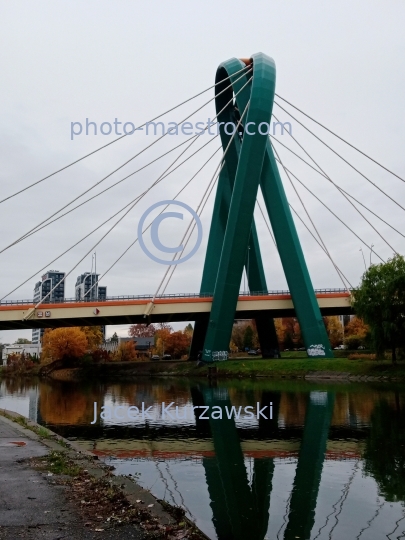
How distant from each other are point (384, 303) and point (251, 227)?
442 inches

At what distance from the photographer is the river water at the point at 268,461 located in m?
6.74

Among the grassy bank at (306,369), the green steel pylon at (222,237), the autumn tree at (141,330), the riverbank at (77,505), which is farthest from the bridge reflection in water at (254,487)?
the autumn tree at (141,330)

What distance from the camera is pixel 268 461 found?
395 inches

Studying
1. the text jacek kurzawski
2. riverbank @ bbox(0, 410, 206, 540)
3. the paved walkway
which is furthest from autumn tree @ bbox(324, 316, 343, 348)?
the paved walkway

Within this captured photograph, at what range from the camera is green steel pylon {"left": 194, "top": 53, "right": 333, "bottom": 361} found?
122 ft

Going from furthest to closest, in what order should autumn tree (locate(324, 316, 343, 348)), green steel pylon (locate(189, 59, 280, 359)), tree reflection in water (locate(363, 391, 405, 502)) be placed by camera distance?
1. autumn tree (locate(324, 316, 343, 348))
2. green steel pylon (locate(189, 59, 280, 359))
3. tree reflection in water (locate(363, 391, 405, 502))

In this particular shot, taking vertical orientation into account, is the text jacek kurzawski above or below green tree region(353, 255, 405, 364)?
below

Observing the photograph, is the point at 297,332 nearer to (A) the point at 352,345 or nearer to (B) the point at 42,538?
(A) the point at 352,345

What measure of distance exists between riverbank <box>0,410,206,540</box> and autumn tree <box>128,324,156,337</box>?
75.1 meters

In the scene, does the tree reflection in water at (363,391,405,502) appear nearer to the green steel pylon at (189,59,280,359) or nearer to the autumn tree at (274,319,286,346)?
the green steel pylon at (189,59,280,359)

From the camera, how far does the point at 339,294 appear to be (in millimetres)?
42906

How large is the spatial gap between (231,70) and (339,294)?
19.5 m

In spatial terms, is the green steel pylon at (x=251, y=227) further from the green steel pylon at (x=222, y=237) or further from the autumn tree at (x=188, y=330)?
the autumn tree at (x=188, y=330)

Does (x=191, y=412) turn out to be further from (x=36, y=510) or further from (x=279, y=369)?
(x=279, y=369)
